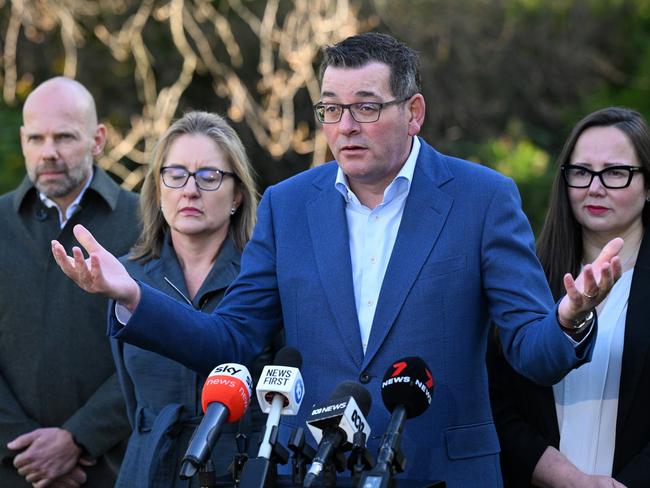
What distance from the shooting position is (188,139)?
16.1 ft

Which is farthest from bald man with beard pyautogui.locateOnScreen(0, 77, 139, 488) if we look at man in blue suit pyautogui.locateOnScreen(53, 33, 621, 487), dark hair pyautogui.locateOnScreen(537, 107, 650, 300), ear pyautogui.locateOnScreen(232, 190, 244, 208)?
dark hair pyautogui.locateOnScreen(537, 107, 650, 300)

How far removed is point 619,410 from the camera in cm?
421

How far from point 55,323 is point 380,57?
7.55ft

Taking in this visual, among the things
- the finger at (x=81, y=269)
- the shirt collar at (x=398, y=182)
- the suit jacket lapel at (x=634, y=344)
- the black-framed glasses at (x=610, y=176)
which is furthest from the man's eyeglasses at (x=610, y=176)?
the finger at (x=81, y=269)

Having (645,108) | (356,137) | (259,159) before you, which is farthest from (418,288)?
(645,108)

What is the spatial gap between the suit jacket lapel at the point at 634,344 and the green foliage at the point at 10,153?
5999 mm

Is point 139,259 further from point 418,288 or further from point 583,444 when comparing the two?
point 583,444

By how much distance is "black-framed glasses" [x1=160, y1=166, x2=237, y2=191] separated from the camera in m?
4.82

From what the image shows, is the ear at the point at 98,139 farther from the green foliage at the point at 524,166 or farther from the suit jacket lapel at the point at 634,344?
the green foliage at the point at 524,166

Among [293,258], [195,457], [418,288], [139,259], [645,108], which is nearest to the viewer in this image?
[195,457]

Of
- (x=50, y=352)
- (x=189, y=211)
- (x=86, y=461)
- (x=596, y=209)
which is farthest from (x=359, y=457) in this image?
(x=50, y=352)

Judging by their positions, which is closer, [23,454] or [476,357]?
[476,357]

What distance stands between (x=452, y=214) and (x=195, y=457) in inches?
53.4

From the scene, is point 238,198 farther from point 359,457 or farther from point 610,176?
point 359,457
